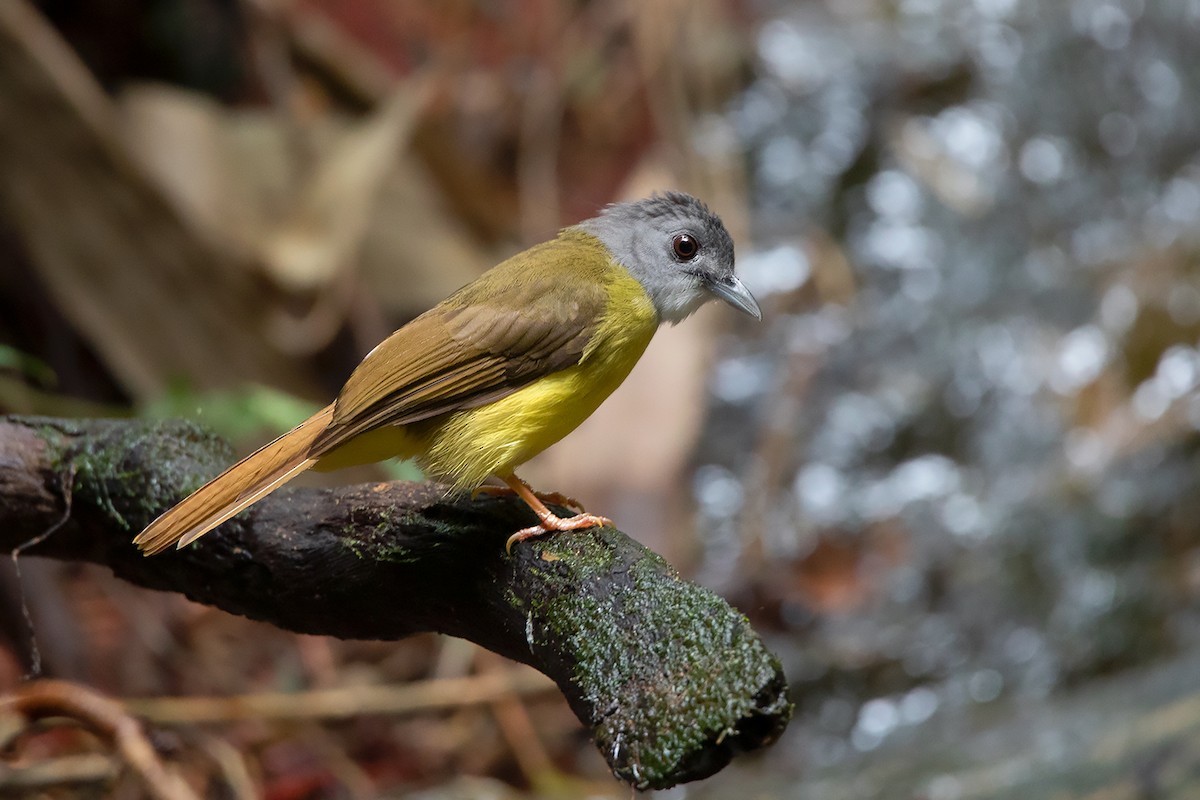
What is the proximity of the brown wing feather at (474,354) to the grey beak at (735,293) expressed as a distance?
19.0 inches

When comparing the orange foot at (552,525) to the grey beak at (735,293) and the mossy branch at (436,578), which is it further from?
the grey beak at (735,293)

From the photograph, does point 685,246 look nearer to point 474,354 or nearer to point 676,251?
point 676,251

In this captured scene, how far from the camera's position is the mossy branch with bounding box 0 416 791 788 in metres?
2.05

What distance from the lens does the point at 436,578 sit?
8.49ft

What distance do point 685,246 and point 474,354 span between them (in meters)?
0.77

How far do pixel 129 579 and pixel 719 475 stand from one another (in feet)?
13.7

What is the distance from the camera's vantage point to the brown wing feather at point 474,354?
9.51ft

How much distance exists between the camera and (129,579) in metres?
3.01

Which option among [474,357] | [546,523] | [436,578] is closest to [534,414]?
[474,357]

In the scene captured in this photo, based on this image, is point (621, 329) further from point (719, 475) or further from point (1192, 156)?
point (1192, 156)

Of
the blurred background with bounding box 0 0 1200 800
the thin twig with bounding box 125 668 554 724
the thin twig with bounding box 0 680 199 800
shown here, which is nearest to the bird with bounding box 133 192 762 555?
the thin twig with bounding box 0 680 199 800

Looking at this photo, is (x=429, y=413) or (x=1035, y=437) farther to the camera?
(x=1035, y=437)

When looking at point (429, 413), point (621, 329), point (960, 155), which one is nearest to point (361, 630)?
point (429, 413)

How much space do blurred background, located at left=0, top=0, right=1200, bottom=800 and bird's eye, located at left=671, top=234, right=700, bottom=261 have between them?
5.74ft
